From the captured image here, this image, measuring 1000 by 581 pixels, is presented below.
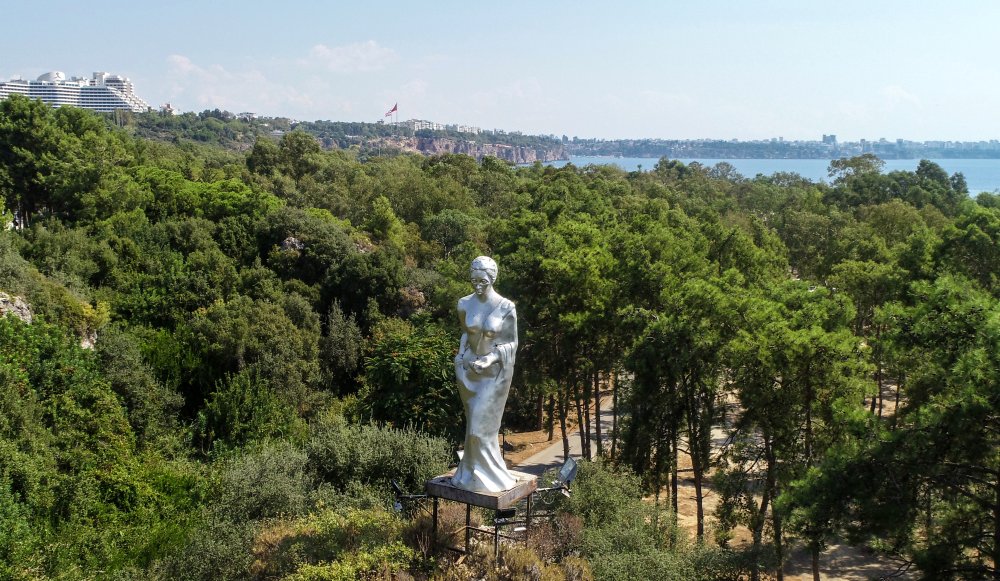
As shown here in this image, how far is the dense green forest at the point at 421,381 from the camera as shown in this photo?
38.2ft

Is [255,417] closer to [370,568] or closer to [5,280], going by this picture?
[5,280]

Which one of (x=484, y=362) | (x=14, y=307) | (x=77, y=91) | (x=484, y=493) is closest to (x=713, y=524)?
(x=484, y=493)

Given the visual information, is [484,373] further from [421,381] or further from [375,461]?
[421,381]

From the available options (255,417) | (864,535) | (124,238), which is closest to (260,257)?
(124,238)

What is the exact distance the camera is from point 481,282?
11.1m

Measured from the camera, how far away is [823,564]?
18734 millimetres

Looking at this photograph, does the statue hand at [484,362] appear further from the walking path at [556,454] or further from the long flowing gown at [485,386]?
the walking path at [556,454]

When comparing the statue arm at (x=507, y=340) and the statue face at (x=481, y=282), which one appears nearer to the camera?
the statue face at (x=481, y=282)

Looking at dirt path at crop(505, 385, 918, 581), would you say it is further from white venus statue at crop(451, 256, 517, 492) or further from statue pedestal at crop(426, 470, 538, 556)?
white venus statue at crop(451, 256, 517, 492)

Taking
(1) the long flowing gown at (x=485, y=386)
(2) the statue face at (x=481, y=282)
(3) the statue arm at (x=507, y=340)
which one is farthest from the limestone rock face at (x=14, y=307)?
(3) the statue arm at (x=507, y=340)

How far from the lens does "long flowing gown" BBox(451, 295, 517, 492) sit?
36.6 feet

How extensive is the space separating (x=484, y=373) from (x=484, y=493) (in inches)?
68.0

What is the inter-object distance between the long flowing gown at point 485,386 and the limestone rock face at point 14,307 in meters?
14.9

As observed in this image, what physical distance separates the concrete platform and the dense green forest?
0.92 metres
